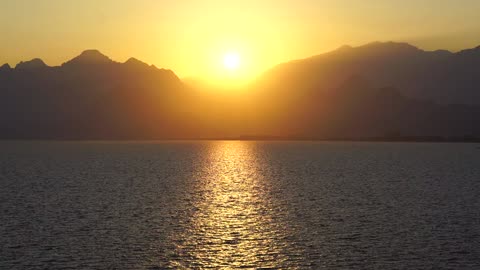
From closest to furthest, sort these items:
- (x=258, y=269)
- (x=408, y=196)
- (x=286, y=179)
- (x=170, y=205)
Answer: (x=258, y=269), (x=170, y=205), (x=408, y=196), (x=286, y=179)

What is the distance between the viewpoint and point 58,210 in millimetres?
80188

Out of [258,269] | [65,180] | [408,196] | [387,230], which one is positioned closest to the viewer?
[258,269]

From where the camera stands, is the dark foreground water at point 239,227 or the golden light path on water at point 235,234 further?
the golden light path on water at point 235,234

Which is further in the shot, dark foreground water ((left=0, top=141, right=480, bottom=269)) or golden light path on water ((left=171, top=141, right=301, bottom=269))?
golden light path on water ((left=171, top=141, right=301, bottom=269))

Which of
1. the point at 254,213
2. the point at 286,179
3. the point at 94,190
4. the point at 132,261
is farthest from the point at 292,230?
the point at 286,179

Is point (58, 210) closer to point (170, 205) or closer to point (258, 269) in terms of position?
point (170, 205)

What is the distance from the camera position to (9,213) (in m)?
75.6

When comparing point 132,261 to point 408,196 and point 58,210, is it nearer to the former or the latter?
point 58,210

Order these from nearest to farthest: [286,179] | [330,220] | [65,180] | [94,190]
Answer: [330,220] < [94,190] < [65,180] < [286,179]

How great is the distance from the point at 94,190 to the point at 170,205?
97.5 ft

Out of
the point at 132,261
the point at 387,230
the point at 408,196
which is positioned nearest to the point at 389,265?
the point at 387,230

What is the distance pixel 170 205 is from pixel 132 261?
39.8 meters

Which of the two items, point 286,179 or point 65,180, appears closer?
point 65,180

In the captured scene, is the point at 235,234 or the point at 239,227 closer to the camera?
the point at 235,234
